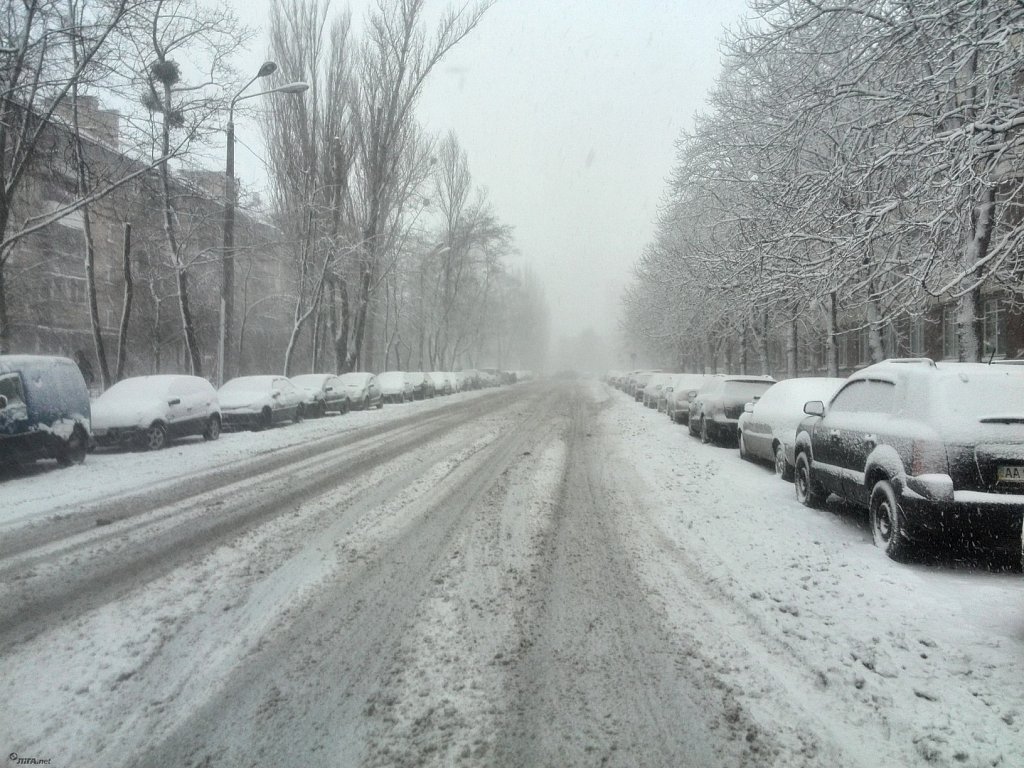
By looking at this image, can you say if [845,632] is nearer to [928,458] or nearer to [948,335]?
[928,458]

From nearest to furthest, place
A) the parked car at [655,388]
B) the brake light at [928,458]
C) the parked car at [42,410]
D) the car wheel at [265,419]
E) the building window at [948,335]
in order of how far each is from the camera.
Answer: the brake light at [928,458] < the parked car at [42,410] < the car wheel at [265,419] < the building window at [948,335] < the parked car at [655,388]

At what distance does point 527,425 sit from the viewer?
752 inches

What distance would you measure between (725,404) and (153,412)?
1187 centimetres

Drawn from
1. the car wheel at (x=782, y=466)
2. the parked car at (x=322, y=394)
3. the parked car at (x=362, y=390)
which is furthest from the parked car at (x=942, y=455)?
the parked car at (x=362, y=390)

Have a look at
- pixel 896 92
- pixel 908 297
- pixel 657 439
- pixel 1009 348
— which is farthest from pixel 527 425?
pixel 1009 348

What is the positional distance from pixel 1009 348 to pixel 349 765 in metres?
24.6

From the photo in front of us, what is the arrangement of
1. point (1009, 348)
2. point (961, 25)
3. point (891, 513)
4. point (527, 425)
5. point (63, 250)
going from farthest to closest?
point (63, 250) → point (1009, 348) → point (527, 425) → point (961, 25) → point (891, 513)

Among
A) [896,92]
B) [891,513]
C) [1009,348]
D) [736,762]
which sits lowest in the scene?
[736,762]

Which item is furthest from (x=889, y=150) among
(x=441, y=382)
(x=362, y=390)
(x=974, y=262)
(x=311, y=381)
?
(x=441, y=382)

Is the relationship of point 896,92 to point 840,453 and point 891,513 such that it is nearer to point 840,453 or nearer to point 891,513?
point 840,453

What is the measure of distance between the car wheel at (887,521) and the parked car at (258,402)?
50.7 ft

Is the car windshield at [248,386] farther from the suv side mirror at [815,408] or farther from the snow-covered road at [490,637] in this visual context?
the suv side mirror at [815,408]

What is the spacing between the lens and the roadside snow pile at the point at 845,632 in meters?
3.10

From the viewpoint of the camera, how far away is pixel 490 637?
13.5 feet
